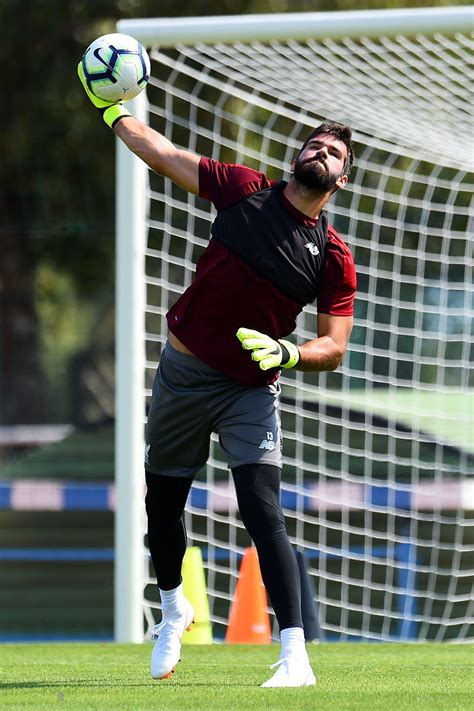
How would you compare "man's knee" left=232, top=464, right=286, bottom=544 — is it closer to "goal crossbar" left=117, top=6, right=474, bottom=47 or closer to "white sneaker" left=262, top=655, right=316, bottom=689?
"white sneaker" left=262, top=655, right=316, bottom=689

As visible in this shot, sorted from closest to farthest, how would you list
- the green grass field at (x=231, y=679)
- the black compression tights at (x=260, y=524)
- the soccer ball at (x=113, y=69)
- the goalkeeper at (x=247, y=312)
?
the green grass field at (x=231, y=679)
the black compression tights at (x=260, y=524)
the goalkeeper at (x=247, y=312)
the soccer ball at (x=113, y=69)

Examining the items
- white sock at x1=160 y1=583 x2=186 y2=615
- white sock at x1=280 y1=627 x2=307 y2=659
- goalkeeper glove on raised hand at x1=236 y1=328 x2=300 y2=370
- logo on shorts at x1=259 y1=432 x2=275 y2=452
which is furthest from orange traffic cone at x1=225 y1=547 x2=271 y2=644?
goalkeeper glove on raised hand at x1=236 y1=328 x2=300 y2=370

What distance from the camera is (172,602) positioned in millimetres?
4465

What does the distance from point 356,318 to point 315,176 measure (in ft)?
20.3

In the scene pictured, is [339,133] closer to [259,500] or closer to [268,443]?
[268,443]

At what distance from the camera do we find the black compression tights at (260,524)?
13.2 ft

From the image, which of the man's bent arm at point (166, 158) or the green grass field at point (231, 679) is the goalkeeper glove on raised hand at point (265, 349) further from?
the green grass field at point (231, 679)

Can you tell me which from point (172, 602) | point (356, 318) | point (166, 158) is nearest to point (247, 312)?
point (166, 158)

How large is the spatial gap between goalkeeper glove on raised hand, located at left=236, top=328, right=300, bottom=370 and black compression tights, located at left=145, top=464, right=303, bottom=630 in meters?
0.40

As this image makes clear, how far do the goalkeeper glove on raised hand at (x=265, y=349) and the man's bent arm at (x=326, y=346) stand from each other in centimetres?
9

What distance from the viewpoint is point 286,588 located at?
402 centimetres

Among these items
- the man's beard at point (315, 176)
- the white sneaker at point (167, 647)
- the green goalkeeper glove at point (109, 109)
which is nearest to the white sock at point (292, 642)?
the white sneaker at point (167, 647)

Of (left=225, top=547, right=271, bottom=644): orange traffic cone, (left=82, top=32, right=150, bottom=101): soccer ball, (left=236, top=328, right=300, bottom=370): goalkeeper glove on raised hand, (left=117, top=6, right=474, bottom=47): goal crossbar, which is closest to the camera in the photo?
(left=236, top=328, right=300, bottom=370): goalkeeper glove on raised hand

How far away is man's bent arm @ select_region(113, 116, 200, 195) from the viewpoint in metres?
4.20
